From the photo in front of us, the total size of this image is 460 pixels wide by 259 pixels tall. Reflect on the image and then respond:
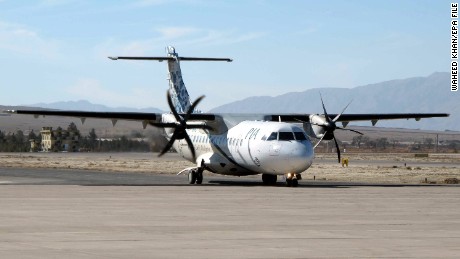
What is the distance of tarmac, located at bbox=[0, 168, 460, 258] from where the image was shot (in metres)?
16.8

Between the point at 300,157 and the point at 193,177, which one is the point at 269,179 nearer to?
the point at 193,177

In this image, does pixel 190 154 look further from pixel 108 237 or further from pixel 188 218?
pixel 108 237

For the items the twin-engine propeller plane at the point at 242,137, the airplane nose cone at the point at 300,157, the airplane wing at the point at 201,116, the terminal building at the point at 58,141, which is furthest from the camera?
the terminal building at the point at 58,141

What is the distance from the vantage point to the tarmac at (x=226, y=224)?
16812 millimetres

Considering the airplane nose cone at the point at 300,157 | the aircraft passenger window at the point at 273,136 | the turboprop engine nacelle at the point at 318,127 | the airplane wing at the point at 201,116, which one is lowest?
the airplane nose cone at the point at 300,157

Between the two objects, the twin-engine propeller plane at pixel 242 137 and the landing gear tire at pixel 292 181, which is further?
the landing gear tire at pixel 292 181

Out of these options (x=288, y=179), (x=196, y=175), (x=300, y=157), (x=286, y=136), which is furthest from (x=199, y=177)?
(x=300, y=157)

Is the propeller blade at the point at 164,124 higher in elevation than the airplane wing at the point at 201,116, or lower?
lower

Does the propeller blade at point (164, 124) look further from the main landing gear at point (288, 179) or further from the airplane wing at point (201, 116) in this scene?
the main landing gear at point (288, 179)

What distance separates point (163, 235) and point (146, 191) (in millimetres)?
16156

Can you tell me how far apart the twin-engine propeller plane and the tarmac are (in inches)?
136

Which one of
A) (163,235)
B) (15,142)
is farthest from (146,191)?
(15,142)

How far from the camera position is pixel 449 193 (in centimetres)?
3575

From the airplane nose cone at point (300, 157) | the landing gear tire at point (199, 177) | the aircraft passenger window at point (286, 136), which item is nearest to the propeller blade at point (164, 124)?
the landing gear tire at point (199, 177)
